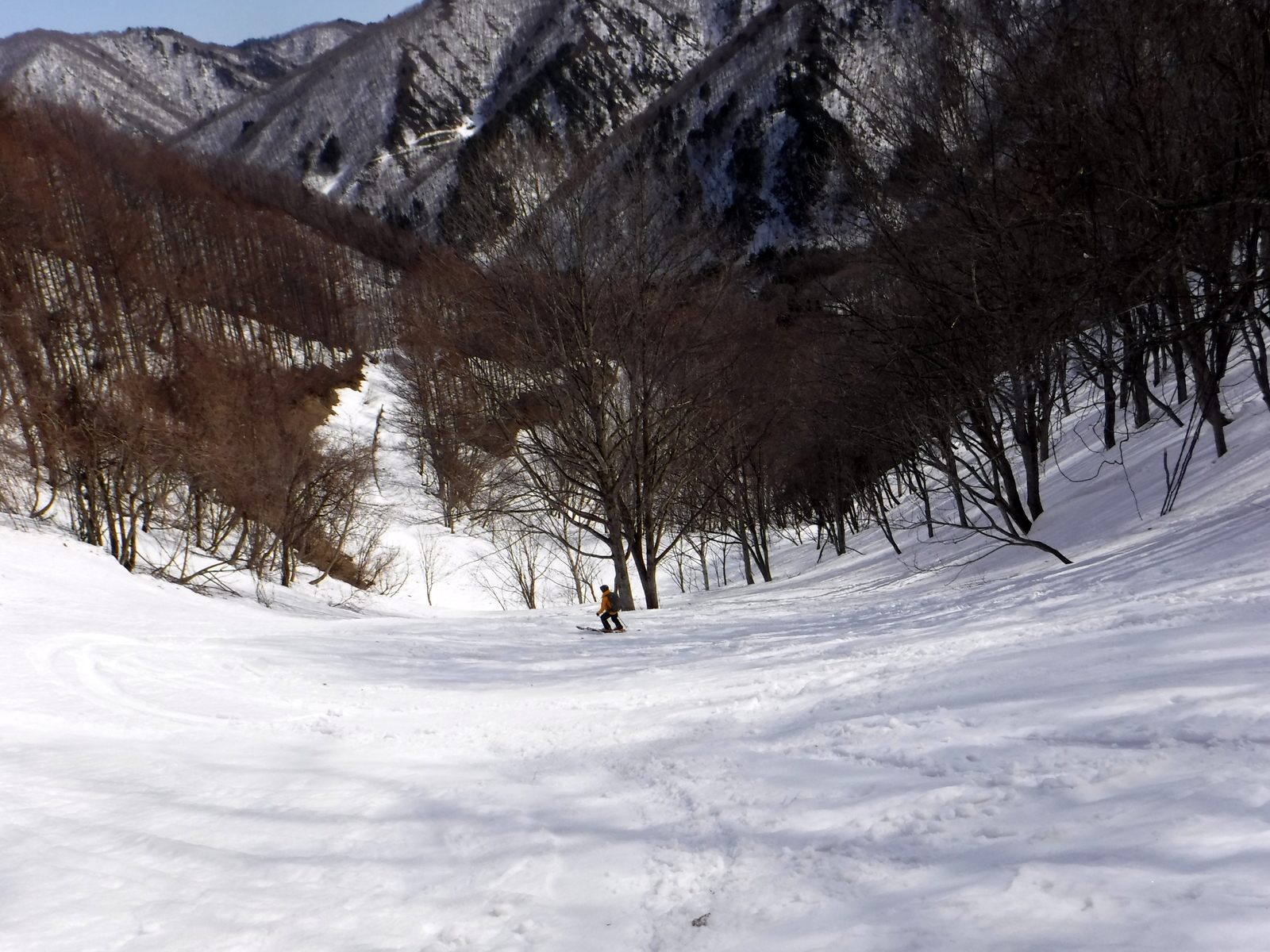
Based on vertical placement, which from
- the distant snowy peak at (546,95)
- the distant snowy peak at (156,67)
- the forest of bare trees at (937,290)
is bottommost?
the forest of bare trees at (937,290)

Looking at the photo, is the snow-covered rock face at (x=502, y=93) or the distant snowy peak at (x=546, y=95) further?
the snow-covered rock face at (x=502, y=93)

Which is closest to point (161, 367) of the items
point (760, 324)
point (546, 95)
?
point (760, 324)

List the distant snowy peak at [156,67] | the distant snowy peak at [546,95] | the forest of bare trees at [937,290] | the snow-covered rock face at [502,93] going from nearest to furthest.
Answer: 1. the forest of bare trees at [937,290]
2. the distant snowy peak at [546,95]
3. the snow-covered rock face at [502,93]
4. the distant snowy peak at [156,67]

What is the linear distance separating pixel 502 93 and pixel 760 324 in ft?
318

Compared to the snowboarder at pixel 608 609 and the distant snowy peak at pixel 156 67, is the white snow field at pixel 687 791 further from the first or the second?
the distant snowy peak at pixel 156 67

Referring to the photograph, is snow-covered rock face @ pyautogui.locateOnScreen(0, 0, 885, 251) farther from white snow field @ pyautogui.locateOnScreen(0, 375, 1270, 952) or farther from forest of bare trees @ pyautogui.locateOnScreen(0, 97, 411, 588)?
white snow field @ pyautogui.locateOnScreen(0, 375, 1270, 952)

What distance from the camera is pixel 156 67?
500 ft

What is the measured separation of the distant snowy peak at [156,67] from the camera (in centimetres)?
10331

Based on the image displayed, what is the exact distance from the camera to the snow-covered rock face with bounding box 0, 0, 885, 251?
197ft

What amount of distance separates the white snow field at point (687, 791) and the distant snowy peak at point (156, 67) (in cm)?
10075

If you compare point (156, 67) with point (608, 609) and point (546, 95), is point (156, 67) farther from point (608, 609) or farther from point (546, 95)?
point (608, 609)

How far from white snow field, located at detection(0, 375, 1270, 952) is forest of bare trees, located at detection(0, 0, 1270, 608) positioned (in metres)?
3.26

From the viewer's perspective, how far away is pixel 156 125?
341 ft

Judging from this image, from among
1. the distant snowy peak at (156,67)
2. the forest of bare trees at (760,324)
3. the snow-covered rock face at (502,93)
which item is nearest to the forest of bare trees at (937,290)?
the forest of bare trees at (760,324)
